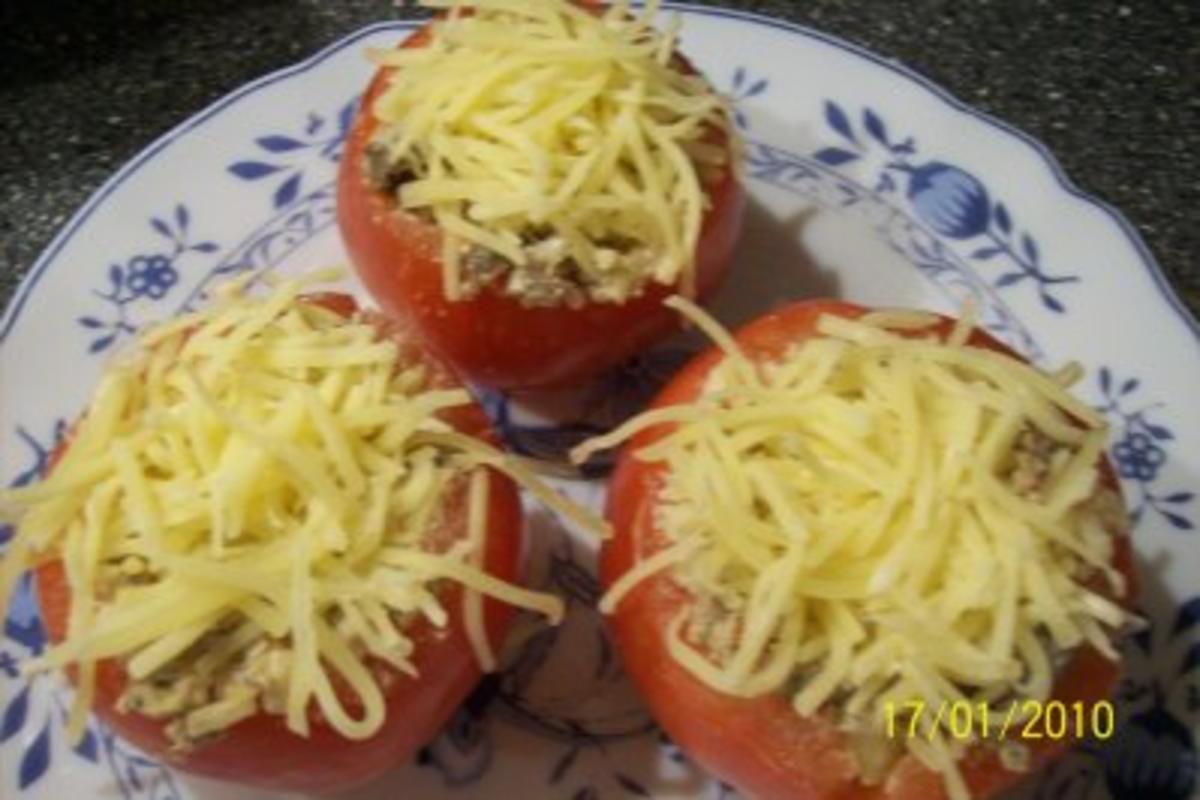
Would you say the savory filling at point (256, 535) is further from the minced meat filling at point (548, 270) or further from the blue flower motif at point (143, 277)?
the blue flower motif at point (143, 277)

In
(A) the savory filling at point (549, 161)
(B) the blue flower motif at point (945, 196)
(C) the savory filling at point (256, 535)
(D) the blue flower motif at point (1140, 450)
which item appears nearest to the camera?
(C) the savory filling at point (256, 535)

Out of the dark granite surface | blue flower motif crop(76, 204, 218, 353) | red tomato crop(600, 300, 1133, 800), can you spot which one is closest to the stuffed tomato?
red tomato crop(600, 300, 1133, 800)

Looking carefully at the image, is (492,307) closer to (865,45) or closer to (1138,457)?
(1138,457)

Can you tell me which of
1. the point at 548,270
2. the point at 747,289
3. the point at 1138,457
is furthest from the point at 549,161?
the point at 1138,457

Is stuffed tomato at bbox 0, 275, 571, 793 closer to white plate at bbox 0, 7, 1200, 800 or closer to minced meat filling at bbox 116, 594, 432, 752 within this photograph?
minced meat filling at bbox 116, 594, 432, 752

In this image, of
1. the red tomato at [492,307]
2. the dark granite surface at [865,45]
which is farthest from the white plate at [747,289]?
the dark granite surface at [865,45]

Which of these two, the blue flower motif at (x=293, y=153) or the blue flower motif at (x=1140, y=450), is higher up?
the blue flower motif at (x=293, y=153)

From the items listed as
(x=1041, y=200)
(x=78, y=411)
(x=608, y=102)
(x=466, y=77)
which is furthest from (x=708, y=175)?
(x=78, y=411)
